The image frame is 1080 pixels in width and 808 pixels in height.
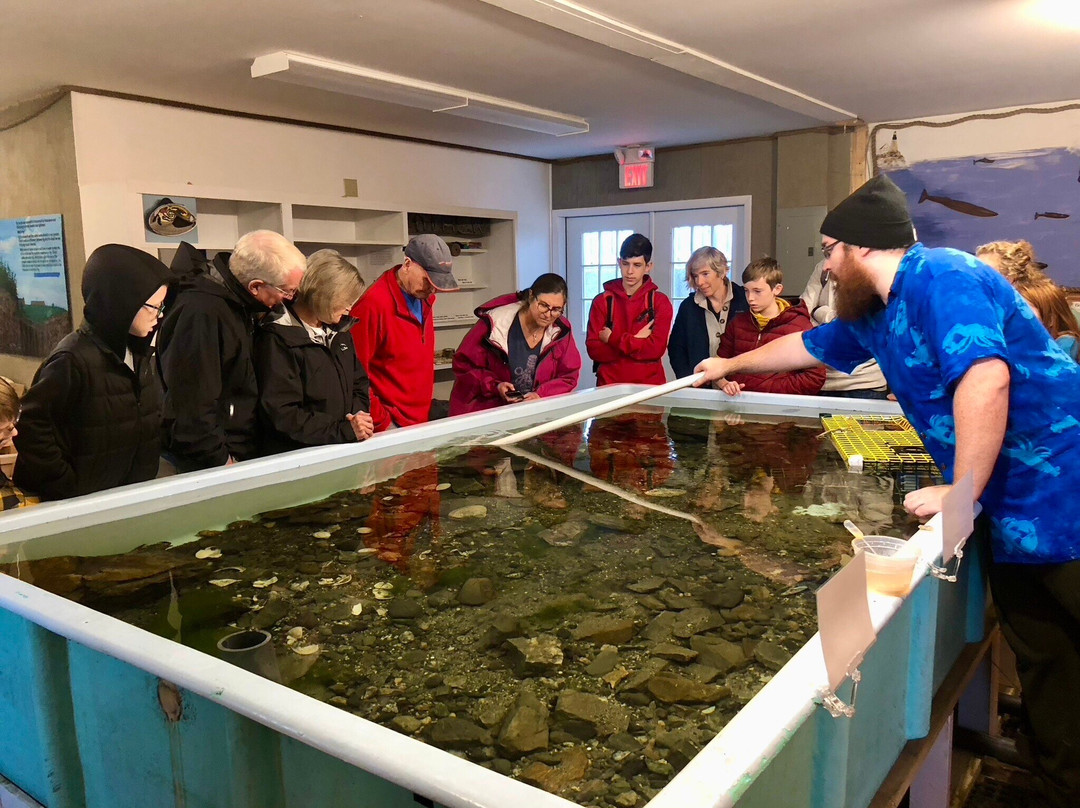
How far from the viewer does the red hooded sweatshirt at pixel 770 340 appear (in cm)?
297

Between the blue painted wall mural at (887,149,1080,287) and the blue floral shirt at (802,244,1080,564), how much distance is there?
153 inches

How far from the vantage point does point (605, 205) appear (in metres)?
6.61

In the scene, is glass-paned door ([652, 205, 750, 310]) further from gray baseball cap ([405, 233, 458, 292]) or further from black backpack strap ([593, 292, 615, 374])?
gray baseball cap ([405, 233, 458, 292])

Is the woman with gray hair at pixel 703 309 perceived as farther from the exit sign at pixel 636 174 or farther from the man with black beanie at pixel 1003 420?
the exit sign at pixel 636 174

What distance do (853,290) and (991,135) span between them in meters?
4.14

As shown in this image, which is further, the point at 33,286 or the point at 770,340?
the point at 33,286

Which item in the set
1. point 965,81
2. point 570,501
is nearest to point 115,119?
point 570,501

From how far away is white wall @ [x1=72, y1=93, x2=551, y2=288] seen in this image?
3975mm

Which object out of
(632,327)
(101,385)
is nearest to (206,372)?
(101,385)

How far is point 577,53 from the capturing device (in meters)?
3.55

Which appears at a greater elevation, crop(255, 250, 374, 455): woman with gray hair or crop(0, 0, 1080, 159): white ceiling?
crop(0, 0, 1080, 159): white ceiling

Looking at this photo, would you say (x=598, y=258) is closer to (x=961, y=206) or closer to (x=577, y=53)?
(x=961, y=206)

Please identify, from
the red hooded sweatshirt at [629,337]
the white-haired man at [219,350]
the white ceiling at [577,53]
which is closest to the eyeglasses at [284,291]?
the white-haired man at [219,350]

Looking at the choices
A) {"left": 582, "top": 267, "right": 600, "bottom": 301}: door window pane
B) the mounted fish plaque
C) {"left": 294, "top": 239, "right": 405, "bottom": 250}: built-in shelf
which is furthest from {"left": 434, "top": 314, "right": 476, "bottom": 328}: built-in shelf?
the mounted fish plaque
